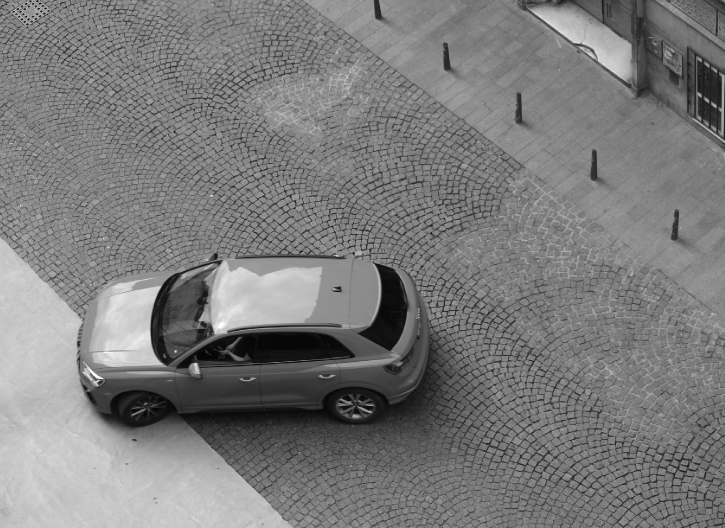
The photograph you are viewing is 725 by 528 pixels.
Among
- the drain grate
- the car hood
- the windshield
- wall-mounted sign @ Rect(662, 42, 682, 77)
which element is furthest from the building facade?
the drain grate

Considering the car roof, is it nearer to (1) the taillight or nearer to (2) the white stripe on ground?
(1) the taillight

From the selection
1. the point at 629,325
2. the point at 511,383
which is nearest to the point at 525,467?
the point at 511,383

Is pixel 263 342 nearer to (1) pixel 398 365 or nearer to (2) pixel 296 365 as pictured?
(2) pixel 296 365

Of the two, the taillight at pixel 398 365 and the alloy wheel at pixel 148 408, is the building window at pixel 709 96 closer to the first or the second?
the taillight at pixel 398 365

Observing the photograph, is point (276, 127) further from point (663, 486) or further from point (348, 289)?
point (663, 486)

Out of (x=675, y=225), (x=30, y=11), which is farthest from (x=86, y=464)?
(x=30, y=11)
